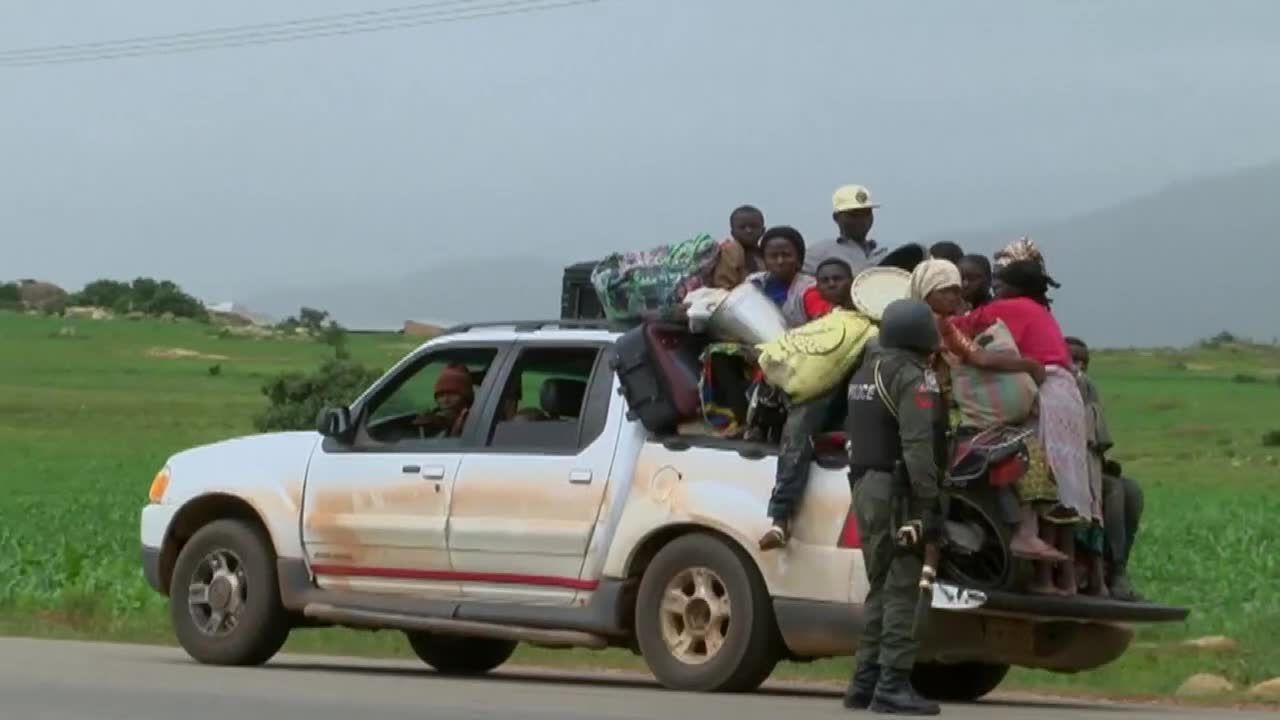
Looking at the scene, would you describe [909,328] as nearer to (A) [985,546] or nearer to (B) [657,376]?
(A) [985,546]

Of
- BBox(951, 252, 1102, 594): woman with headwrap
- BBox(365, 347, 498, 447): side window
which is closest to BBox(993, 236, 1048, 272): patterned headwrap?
BBox(951, 252, 1102, 594): woman with headwrap

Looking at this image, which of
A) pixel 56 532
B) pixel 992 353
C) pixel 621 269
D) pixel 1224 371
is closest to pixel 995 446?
pixel 992 353

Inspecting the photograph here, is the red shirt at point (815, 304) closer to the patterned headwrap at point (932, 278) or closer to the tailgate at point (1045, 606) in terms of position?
the patterned headwrap at point (932, 278)

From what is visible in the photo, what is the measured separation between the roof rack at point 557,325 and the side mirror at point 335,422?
29.0 inches

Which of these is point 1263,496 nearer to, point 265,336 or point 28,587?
point 28,587

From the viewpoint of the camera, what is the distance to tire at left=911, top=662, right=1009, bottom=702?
14.7 meters

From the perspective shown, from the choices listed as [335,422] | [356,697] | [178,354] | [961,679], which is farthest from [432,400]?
[178,354]

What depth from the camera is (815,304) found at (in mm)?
13961

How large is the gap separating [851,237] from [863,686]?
3021 millimetres

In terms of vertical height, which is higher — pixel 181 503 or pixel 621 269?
pixel 621 269

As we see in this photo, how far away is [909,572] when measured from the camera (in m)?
12.4

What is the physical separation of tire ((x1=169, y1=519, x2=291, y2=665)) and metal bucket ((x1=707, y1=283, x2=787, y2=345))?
306 cm

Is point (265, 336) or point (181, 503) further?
point (265, 336)

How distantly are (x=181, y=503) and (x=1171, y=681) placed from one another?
6.03 metres
